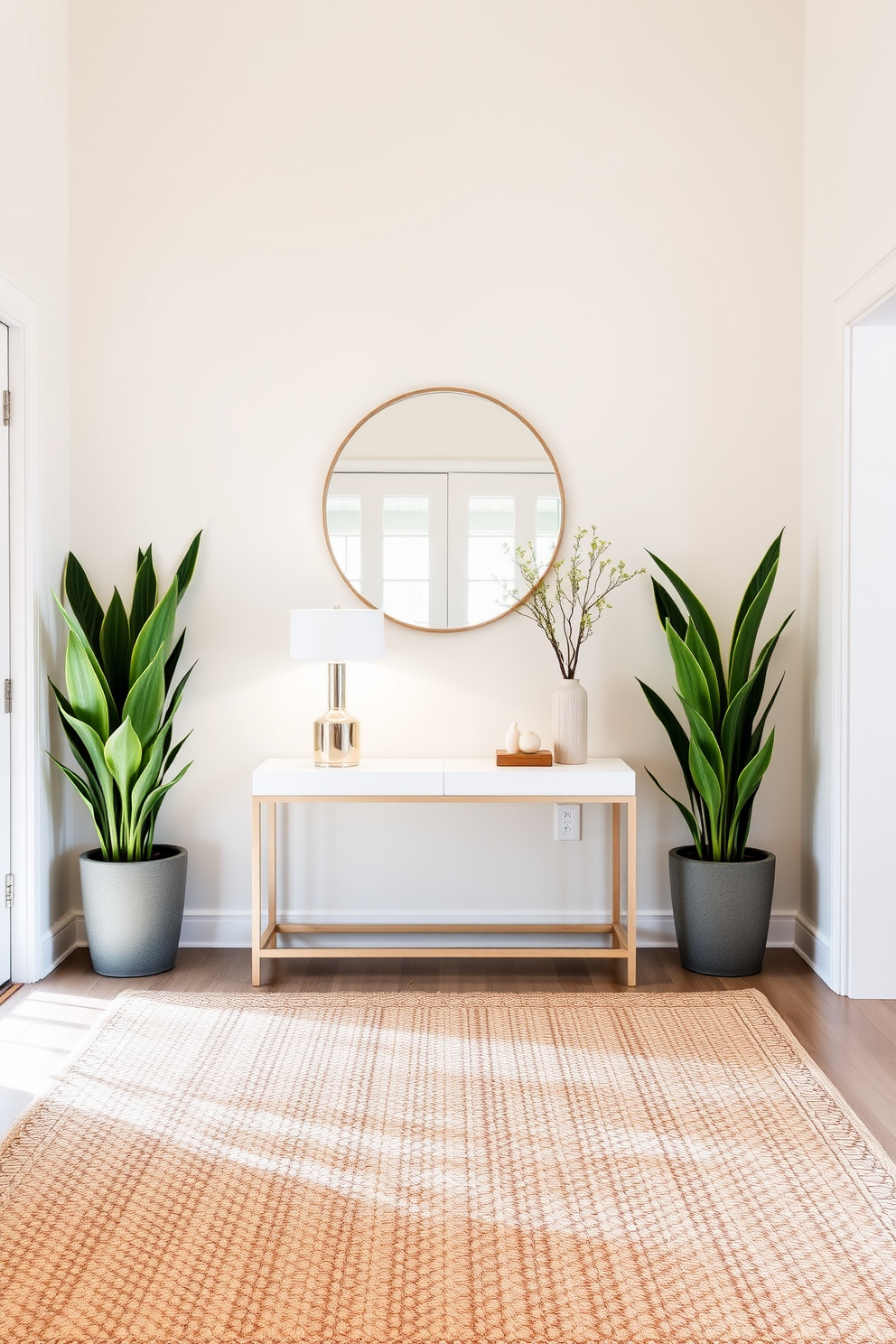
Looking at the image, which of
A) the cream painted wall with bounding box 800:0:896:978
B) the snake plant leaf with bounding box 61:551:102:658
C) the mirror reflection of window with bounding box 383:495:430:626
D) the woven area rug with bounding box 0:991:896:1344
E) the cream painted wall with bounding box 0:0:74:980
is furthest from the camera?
the mirror reflection of window with bounding box 383:495:430:626

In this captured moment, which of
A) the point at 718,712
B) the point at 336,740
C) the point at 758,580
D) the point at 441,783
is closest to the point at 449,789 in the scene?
the point at 441,783

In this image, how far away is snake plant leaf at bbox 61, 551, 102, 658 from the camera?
3287mm

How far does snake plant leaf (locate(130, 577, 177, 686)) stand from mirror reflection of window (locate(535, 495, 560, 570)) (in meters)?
1.16

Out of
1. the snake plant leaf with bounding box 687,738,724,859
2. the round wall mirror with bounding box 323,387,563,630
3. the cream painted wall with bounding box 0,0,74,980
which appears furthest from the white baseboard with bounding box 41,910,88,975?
the snake plant leaf with bounding box 687,738,724,859

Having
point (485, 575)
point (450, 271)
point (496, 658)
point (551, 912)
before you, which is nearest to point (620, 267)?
point (450, 271)

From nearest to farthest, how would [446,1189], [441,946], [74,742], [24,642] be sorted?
[446,1189] < [24,642] < [74,742] < [441,946]

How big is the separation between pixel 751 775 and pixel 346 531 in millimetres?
1482

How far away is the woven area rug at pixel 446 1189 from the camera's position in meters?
1.61

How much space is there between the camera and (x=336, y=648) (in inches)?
121

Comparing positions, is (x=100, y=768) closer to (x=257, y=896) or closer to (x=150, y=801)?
(x=150, y=801)

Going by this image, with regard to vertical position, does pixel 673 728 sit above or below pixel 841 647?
below

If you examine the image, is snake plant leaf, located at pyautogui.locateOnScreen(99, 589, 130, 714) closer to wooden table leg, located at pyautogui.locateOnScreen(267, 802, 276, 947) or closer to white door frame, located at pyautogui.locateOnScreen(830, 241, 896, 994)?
wooden table leg, located at pyautogui.locateOnScreen(267, 802, 276, 947)

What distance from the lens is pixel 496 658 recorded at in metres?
3.45

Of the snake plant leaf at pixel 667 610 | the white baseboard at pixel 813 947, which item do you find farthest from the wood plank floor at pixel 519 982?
the snake plant leaf at pixel 667 610
